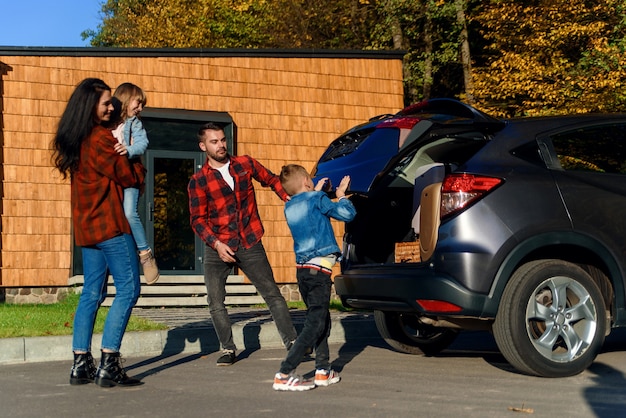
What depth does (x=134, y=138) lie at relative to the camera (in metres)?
6.80

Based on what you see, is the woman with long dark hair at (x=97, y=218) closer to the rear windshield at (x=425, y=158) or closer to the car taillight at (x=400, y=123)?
the car taillight at (x=400, y=123)

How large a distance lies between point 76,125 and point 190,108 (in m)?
10.9

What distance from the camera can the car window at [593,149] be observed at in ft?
22.4

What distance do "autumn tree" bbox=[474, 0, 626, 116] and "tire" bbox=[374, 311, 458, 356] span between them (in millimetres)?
16132

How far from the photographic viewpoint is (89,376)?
265 inches

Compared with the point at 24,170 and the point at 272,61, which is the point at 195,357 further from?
the point at 272,61

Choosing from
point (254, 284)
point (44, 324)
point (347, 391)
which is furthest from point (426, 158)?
point (44, 324)

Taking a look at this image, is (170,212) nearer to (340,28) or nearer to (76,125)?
(76,125)

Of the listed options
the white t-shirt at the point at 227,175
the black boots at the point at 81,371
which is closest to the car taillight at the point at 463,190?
the white t-shirt at the point at 227,175

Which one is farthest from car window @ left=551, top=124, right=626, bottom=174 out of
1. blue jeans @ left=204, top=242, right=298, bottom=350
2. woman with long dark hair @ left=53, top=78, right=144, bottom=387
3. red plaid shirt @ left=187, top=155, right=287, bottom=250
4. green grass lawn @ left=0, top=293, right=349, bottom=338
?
green grass lawn @ left=0, top=293, right=349, bottom=338

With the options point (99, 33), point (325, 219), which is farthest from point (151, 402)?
point (99, 33)

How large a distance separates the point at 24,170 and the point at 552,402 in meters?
12.4

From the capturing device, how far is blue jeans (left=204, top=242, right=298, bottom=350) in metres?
7.74

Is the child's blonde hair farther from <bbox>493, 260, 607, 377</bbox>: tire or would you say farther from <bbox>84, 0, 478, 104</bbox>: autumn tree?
<bbox>84, 0, 478, 104</bbox>: autumn tree
